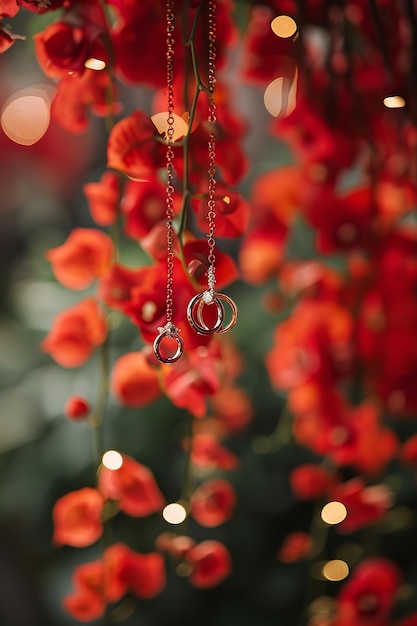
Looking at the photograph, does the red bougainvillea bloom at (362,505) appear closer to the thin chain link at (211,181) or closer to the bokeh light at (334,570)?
the bokeh light at (334,570)

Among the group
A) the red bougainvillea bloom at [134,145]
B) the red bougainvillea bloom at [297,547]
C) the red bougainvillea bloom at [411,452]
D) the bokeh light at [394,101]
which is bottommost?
the red bougainvillea bloom at [297,547]

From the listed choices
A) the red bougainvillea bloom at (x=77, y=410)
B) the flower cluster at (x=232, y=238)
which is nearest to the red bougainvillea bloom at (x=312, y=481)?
the flower cluster at (x=232, y=238)

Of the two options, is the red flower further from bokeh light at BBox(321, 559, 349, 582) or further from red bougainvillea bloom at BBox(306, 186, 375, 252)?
bokeh light at BBox(321, 559, 349, 582)

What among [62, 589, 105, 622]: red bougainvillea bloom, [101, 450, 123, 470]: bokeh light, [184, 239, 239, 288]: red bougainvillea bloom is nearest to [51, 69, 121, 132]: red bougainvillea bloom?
[184, 239, 239, 288]: red bougainvillea bloom

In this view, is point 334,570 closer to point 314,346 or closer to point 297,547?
point 297,547

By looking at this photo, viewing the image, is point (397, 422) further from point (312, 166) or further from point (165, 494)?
point (312, 166)

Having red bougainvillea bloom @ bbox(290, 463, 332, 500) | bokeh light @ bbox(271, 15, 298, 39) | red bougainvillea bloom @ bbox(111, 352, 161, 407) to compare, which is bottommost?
red bougainvillea bloom @ bbox(290, 463, 332, 500)
